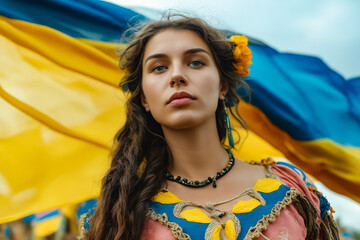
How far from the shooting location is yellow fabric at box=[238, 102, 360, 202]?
2973mm

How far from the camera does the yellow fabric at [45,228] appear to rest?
18.4 feet

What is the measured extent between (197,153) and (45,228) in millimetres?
4303

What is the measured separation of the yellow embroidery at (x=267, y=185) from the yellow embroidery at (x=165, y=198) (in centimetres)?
36

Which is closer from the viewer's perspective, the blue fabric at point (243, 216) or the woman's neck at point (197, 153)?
the blue fabric at point (243, 216)

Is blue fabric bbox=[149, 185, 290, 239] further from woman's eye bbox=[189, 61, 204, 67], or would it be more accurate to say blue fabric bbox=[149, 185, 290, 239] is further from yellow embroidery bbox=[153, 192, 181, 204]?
woman's eye bbox=[189, 61, 204, 67]

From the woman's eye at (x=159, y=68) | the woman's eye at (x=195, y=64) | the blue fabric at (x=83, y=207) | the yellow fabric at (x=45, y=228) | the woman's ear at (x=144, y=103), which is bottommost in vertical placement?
the yellow fabric at (x=45, y=228)

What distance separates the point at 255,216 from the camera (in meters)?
1.80

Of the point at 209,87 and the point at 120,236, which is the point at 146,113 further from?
the point at 120,236

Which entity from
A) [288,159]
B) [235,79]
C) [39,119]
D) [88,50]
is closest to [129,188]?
[235,79]

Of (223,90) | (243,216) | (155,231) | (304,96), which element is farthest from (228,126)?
(304,96)

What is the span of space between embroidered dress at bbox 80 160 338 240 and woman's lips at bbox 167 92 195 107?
1.37ft

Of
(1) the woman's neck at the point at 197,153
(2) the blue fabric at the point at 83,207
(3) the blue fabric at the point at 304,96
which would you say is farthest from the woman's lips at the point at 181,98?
(2) the blue fabric at the point at 83,207

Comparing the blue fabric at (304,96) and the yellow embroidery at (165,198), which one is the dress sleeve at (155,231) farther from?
the blue fabric at (304,96)

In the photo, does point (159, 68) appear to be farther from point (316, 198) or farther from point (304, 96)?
point (304, 96)
